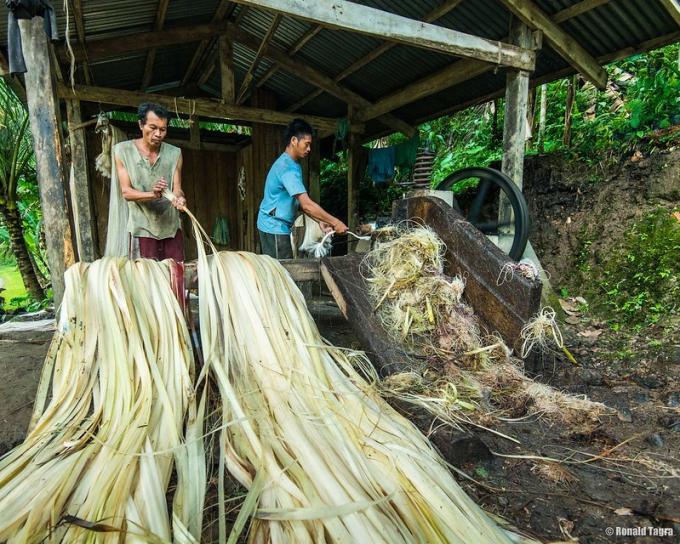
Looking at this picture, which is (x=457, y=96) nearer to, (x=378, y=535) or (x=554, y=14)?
(x=554, y=14)

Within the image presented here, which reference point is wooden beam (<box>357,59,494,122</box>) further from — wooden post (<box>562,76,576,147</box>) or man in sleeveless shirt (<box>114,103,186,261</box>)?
man in sleeveless shirt (<box>114,103,186,261</box>)

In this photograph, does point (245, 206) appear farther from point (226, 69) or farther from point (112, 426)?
point (112, 426)

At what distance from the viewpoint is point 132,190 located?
2945 mm

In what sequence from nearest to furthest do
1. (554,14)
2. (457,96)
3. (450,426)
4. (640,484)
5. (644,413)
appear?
(640,484), (450,426), (644,413), (554,14), (457,96)

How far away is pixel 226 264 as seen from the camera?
7.33 ft

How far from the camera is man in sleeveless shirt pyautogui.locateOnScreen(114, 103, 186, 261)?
9.75 ft

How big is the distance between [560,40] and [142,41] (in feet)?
15.6

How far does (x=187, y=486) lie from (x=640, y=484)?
1660mm

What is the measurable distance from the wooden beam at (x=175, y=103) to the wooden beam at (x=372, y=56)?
0.71 meters

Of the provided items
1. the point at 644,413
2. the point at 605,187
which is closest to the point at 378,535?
the point at 644,413

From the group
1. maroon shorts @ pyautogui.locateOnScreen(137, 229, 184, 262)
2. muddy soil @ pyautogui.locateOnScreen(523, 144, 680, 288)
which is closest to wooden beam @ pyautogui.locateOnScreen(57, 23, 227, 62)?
maroon shorts @ pyautogui.locateOnScreen(137, 229, 184, 262)

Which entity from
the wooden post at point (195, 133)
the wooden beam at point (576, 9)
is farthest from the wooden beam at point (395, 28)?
the wooden post at point (195, 133)

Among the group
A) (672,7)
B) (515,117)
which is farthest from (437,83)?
(672,7)

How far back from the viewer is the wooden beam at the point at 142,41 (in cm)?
484
